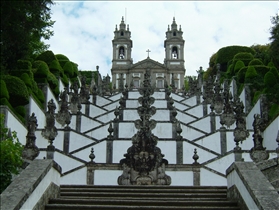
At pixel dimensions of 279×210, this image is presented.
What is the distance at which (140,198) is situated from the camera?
404 inches

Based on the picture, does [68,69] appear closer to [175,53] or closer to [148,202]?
[148,202]

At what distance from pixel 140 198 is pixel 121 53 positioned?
198ft

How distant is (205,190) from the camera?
11.0 meters

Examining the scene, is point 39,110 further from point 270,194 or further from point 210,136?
point 270,194

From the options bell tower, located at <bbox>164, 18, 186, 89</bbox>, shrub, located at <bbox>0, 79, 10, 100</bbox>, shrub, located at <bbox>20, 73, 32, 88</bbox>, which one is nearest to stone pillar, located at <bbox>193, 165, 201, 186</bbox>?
shrub, located at <bbox>0, 79, 10, 100</bbox>

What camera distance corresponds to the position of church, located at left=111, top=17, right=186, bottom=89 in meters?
66.3

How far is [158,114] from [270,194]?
824 inches

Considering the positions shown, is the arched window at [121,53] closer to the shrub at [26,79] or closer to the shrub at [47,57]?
the shrub at [47,57]

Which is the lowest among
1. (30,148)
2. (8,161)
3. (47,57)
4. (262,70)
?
(8,161)

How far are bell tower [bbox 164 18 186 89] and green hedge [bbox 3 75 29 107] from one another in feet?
148

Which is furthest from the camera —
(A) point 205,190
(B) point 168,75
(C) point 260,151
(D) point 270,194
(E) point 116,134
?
(B) point 168,75

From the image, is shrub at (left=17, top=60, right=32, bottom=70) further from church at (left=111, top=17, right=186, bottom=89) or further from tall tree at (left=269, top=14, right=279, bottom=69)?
church at (left=111, top=17, right=186, bottom=89)

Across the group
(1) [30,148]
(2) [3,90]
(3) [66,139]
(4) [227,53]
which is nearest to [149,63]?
(4) [227,53]

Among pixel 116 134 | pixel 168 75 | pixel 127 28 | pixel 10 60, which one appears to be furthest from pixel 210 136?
pixel 127 28
